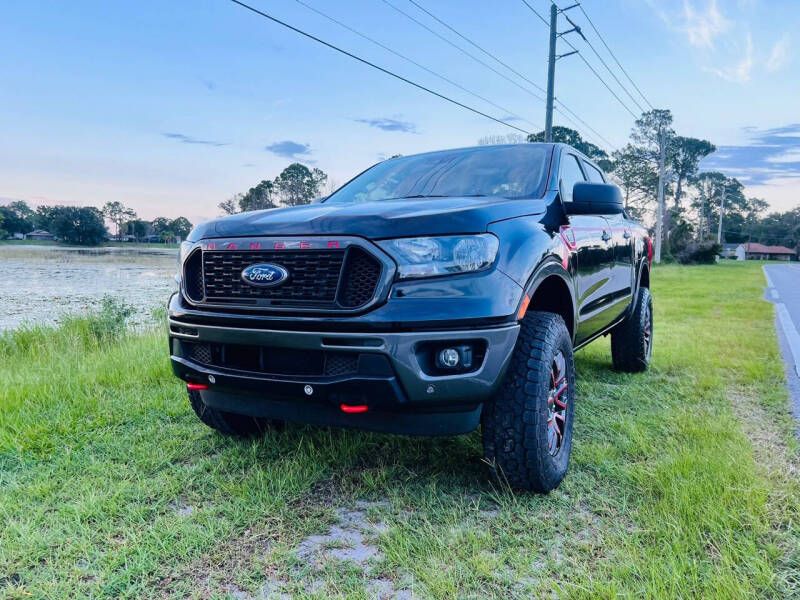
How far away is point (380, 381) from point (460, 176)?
171 centimetres

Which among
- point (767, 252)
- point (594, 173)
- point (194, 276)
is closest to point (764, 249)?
point (767, 252)

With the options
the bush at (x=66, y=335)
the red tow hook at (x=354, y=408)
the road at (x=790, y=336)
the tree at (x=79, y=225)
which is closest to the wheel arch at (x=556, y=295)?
the red tow hook at (x=354, y=408)

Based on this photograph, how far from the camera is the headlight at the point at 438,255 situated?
210 cm

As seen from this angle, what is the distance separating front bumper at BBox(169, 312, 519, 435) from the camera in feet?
6.74

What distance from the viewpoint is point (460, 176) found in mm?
3316

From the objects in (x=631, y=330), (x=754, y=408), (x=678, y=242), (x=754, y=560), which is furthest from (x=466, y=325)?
(x=678, y=242)

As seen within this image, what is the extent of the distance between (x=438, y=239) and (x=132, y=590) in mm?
1627

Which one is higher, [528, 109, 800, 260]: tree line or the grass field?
[528, 109, 800, 260]: tree line

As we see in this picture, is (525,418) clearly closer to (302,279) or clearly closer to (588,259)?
(302,279)

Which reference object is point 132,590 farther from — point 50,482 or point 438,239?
point 438,239

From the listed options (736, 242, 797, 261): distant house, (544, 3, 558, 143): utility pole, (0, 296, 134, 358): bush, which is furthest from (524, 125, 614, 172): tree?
(736, 242, 797, 261): distant house

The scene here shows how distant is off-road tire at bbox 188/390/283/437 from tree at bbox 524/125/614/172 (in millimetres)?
38278

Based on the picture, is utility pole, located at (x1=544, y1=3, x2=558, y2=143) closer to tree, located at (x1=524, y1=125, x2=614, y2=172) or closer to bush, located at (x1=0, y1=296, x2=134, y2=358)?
bush, located at (x1=0, y1=296, x2=134, y2=358)

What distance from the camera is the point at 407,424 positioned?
7.20 ft
